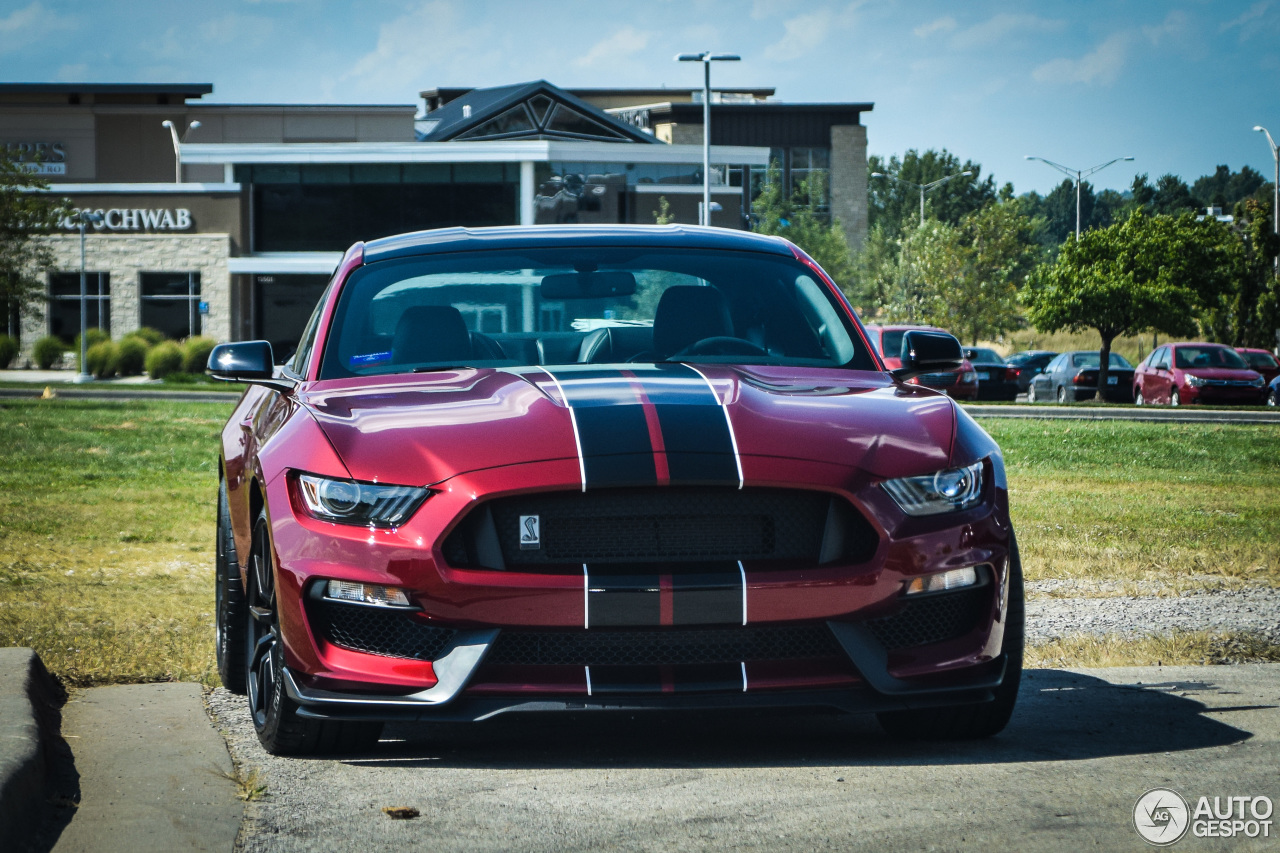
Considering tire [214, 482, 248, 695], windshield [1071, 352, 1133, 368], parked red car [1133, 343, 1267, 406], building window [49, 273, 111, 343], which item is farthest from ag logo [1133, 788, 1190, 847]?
building window [49, 273, 111, 343]

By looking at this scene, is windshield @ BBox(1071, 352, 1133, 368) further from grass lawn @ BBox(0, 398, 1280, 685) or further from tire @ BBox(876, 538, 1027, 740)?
tire @ BBox(876, 538, 1027, 740)

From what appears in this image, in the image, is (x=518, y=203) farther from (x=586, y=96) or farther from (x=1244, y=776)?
(x=1244, y=776)

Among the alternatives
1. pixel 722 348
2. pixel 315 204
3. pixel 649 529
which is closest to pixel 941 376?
pixel 722 348

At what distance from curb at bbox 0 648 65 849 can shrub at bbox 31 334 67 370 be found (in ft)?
162

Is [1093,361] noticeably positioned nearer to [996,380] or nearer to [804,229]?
[996,380]

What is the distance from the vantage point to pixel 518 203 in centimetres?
5681

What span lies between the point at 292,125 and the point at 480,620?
64676mm

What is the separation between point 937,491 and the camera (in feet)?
14.0

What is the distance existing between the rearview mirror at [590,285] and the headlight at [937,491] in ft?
5.69

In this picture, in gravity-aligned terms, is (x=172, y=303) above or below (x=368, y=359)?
Answer: above

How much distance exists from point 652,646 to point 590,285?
76.3 inches

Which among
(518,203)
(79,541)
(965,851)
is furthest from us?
(518,203)

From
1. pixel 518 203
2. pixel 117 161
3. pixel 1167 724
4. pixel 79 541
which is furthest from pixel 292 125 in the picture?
pixel 1167 724

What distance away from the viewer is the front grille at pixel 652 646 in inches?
159
